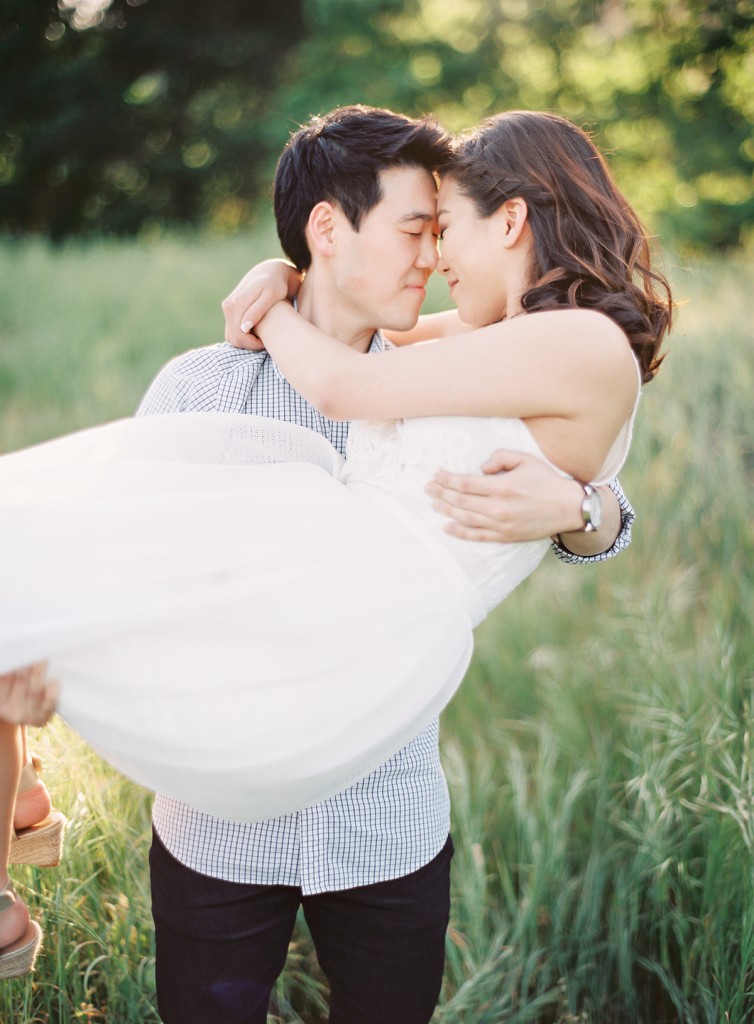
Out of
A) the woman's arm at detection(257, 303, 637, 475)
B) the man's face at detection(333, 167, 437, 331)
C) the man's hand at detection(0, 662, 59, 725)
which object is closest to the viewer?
the man's hand at detection(0, 662, 59, 725)

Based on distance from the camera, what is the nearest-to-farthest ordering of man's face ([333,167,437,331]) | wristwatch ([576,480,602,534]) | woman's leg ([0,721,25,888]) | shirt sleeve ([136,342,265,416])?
woman's leg ([0,721,25,888]) → wristwatch ([576,480,602,534]) → shirt sleeve ([136,342,265,416]) → man's face ([333,167,437,331])

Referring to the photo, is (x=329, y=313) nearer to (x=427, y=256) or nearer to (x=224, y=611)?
(x=427, y=256)

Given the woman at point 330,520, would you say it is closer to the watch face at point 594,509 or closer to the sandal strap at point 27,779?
the watch face at point 594,509

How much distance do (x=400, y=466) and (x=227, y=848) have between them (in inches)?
33.4

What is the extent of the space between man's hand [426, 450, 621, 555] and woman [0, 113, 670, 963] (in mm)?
37

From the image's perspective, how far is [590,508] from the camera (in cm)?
189

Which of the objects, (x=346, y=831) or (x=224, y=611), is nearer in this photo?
(x=224, y=611)

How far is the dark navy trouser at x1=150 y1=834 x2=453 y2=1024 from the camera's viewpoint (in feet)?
6.28

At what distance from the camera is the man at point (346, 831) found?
1892 mm

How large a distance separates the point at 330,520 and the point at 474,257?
74cm

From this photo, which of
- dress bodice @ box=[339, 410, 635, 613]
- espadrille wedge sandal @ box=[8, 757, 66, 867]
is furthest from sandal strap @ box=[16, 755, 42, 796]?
dress bodice @ box=[339, 410, 635, 613]

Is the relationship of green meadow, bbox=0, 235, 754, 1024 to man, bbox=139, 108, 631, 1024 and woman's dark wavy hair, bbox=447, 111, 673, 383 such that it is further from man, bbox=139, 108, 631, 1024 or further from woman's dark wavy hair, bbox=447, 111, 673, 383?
man, bbox=139, 108, 631, 1024

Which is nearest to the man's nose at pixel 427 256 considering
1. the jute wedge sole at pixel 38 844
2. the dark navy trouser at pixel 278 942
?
the dark navy trouser at pixel 278 942

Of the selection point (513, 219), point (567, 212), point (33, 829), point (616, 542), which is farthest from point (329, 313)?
point (33, 829)
